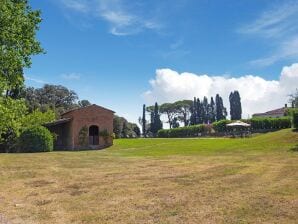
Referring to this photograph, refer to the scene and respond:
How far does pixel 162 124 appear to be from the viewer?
5039 inches

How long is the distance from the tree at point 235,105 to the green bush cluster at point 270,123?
49.2m

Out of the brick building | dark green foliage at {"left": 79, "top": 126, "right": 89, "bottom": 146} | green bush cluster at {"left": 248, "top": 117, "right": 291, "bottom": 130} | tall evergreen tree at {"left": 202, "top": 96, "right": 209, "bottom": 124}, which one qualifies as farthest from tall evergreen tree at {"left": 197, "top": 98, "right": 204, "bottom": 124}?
dark green foliage at {"left": 79, "top": 126, "right": 89, "bottom": 146}

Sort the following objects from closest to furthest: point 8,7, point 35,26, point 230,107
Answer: point 8,7 → point 35,26 → point 230,107

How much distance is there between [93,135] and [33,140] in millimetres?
12055

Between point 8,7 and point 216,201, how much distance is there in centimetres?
1382

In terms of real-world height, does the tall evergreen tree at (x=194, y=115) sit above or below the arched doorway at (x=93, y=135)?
above

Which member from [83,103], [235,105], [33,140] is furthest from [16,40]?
[235,105]

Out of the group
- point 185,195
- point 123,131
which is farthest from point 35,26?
point 123,131

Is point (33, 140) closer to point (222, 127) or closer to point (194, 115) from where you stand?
point (222, 127)

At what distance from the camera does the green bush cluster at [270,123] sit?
62.8 meters

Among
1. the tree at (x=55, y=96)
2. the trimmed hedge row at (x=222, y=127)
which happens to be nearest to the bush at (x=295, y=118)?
the trimmed hedge row at (x=222, y=127)

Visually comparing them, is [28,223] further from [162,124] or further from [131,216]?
[162,124]

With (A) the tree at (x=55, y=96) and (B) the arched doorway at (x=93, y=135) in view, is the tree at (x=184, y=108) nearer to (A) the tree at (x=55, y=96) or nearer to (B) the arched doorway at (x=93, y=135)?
(A) the tree at (x=55, y=96)

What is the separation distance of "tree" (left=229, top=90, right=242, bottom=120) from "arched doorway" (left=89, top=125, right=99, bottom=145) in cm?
7031
